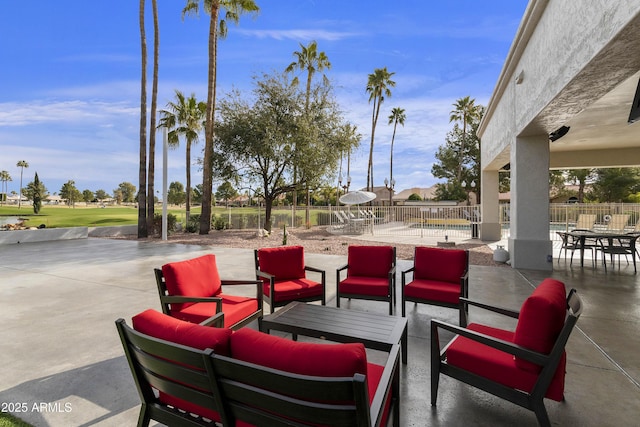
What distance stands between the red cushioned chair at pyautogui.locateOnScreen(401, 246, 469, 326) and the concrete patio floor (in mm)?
406

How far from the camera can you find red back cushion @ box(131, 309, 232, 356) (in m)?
1.49

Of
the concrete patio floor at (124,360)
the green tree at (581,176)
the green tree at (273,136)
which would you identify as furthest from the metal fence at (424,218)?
the green tree at (581,176)

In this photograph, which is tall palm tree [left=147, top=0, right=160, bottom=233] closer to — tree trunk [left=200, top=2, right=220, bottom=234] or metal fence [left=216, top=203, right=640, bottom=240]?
tree trunk [left=200, top=2, right=220, bottom=234]

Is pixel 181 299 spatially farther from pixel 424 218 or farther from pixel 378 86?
pixel 378 86

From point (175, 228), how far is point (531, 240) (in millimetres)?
15991

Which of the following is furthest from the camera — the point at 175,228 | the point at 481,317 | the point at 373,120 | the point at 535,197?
the point at 373,120

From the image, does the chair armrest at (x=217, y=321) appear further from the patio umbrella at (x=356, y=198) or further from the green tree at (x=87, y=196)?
the green tree at (x=87, y=196)

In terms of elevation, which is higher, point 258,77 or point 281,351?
point 258,77

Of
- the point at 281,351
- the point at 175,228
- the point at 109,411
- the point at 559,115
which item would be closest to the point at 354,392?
the point at 281,351

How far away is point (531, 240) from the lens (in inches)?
295

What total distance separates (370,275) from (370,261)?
21cm

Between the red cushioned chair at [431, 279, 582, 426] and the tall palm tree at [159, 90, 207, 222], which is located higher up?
the tall palm tree at [159, 90, 207, 222]

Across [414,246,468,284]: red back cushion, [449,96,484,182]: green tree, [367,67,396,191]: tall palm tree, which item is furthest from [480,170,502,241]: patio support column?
[367,67,396,191]: tall palm tree

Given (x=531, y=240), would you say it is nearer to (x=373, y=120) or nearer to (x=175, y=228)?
(x=175, y=228)
